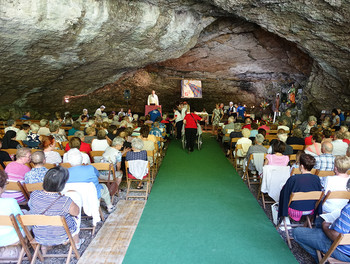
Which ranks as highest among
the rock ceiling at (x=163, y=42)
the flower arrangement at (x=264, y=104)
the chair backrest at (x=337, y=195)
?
the rock ceiling at (x=163, y=42)

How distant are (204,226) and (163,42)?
596 cm

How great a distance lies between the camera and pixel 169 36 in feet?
23.6

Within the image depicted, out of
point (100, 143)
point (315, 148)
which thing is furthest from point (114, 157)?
point (315, 148)

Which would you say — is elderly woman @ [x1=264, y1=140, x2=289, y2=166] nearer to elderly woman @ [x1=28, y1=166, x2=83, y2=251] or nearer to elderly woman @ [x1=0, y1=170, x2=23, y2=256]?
elderly woman @ [x1=28, y1=166, x2=83, y2=251]

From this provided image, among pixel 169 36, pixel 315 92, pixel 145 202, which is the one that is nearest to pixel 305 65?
pixel 315 92

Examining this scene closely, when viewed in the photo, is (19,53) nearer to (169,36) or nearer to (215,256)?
(169,36)

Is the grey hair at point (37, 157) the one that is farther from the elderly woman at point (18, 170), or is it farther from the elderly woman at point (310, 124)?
the elderly woman at point (310, 124)

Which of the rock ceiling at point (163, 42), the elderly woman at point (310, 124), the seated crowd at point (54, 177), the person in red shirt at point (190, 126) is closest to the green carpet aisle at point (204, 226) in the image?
the seated crowd at point (54, 177)

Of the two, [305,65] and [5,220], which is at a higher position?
[305,65]

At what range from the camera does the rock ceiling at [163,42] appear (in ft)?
16.0

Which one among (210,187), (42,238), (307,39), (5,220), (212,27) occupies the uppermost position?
(212,27)

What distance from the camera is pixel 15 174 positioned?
313cm

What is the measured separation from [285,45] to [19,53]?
29.7 ft

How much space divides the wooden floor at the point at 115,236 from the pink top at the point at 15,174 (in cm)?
117
